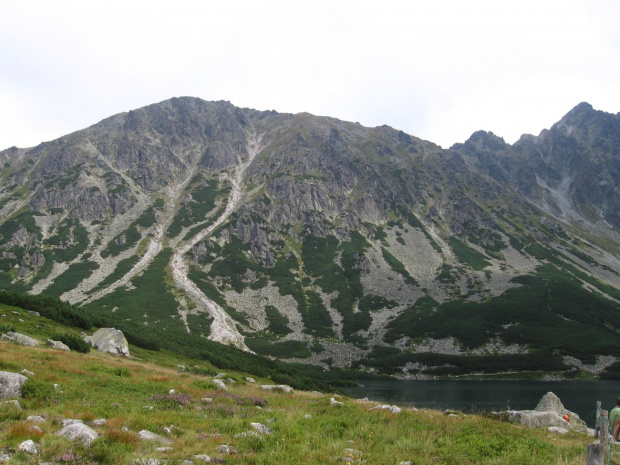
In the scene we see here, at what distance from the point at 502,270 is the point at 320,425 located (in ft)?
531

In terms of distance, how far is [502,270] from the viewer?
154 meters

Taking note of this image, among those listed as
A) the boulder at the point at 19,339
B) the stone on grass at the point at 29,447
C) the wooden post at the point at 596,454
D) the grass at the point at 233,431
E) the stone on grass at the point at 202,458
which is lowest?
the boulder at the point at 19,339

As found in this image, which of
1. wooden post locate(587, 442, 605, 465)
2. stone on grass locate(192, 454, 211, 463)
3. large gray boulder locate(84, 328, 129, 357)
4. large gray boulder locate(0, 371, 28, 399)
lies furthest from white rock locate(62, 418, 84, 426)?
large gray boulder locate(84, 328, 129, 357)

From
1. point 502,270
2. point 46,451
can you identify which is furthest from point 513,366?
point 46,451

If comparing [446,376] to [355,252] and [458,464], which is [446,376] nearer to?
[355,252]

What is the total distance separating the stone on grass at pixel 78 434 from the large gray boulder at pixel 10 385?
6.17m

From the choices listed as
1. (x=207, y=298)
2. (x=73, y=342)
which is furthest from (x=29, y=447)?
(x=207, y=298)

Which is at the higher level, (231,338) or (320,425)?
(320,425)

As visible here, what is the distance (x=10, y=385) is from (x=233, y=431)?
9.05m

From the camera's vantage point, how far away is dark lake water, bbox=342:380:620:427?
50.7 m

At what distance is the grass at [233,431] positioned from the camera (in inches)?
360

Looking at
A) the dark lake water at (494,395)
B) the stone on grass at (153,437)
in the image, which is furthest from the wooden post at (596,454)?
the dark lake water at (494,395)

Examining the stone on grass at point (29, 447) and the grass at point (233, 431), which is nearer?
the stone on grass at point (29, 447)

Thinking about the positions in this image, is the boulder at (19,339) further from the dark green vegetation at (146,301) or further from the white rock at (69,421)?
the dark green vegetation at (146,301)
